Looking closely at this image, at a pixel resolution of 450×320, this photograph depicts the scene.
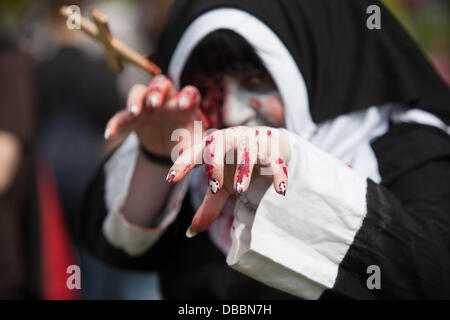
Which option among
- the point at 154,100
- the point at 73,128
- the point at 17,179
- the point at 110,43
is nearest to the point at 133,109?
the point at 154,100

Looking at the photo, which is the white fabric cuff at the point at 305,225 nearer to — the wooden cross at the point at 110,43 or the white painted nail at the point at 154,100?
the white painted nail at the point at 154,100

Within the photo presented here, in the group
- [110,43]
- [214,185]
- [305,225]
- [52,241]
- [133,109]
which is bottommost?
[52,241]

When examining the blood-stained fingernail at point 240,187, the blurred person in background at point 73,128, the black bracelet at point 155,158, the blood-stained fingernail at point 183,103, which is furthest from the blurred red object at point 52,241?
the blood-stained fingernail at point 240,187

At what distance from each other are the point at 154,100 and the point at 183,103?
0.25 feet


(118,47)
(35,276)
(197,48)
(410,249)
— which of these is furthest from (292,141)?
(35,276)

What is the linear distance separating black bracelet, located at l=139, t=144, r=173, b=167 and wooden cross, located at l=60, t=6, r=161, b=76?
0.19m

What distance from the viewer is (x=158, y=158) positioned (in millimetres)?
1444

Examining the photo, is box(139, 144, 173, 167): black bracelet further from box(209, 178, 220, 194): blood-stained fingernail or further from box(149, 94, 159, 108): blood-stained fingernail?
box(209, 178, 220, 194): blood-stained fingernail

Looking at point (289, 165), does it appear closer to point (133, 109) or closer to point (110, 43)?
point (133, 109)

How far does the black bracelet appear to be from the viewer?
4.72 feet

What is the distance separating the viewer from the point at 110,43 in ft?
4.49

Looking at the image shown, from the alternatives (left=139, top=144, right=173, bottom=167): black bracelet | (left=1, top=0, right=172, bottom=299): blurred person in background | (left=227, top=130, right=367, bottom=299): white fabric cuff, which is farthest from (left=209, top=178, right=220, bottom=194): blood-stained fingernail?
(left=1, top=0, right=172, bottom=299): blurred person in background

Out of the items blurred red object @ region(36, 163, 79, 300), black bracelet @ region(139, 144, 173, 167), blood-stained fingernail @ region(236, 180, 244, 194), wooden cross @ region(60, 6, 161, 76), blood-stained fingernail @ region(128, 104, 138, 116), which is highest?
wooden cross @ region(60, 6, 161, 76)
